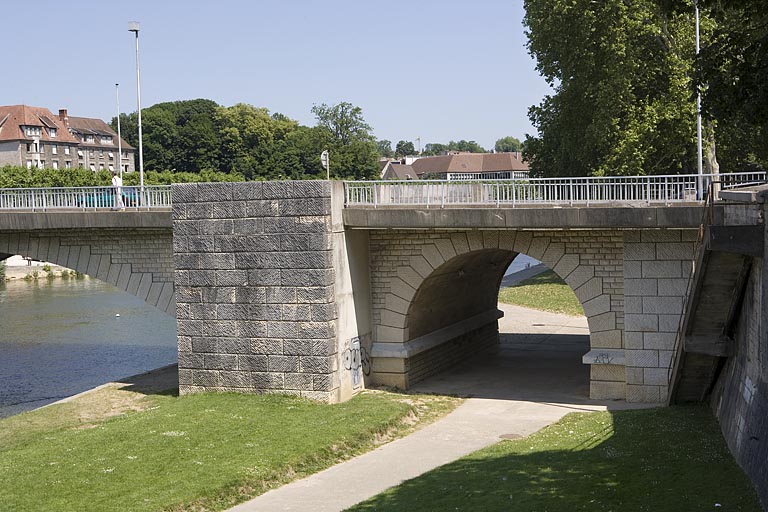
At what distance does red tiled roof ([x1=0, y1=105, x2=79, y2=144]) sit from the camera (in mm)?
84562

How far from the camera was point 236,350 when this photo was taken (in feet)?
73.3

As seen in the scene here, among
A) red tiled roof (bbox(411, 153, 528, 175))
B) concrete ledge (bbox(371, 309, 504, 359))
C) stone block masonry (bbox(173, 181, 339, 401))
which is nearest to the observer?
stone block masonry (bbox(173, 181, 339, 401))

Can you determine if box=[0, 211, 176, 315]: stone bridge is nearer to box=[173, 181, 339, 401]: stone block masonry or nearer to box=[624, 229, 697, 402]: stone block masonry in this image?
box=[173, 181, 339, 401]: stone block masonry

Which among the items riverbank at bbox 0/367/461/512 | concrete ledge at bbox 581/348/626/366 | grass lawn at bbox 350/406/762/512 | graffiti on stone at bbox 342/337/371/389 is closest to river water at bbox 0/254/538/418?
riverbank at bbox 0/367/461/512

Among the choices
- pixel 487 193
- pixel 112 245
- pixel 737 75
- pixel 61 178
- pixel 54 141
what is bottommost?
pixel 112 245

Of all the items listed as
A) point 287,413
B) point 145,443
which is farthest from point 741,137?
point 145,443

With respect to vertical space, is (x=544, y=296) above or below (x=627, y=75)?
below

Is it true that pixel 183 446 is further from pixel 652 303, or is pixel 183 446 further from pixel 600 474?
pixel 652 303

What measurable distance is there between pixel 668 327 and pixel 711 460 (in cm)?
587

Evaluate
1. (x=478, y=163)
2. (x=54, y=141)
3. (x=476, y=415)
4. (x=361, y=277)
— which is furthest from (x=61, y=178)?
(x=478, y=163)

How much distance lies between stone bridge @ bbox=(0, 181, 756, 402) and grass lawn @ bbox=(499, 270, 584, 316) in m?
17.2

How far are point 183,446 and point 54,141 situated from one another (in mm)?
77274

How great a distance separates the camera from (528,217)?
67.9ft

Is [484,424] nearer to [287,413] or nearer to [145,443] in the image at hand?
[287,413]
